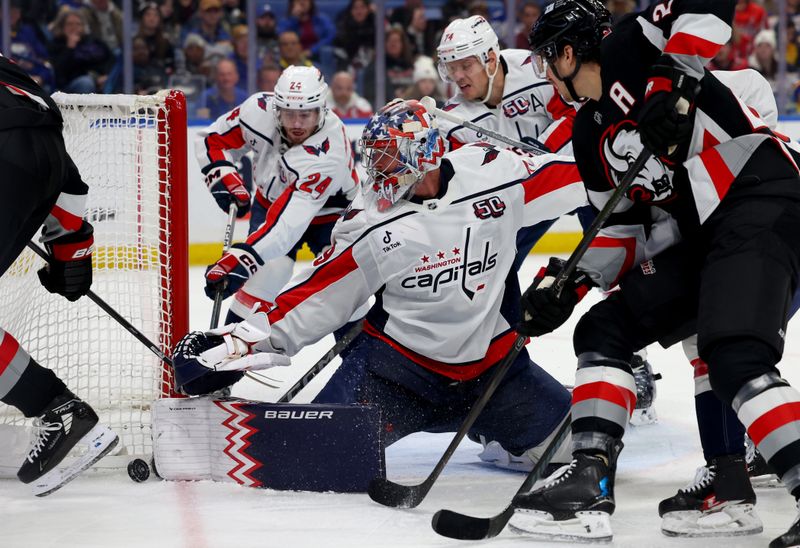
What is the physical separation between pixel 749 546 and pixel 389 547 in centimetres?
72

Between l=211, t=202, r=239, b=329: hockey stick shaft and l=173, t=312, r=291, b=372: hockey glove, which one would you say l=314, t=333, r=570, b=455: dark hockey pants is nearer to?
l=173, t=312, r=291, b=372: hockey glove

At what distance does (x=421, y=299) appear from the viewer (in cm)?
304

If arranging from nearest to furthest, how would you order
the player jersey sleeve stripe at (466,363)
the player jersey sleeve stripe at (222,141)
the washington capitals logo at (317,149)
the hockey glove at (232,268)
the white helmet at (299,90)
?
the player jersey sleeve stripe at (466,363) → the hockey glove at (232,268) → the white helmet at (299,90) → the washington capitals logo at (317,149) → the player jersey sleeve stripe at (222,141)

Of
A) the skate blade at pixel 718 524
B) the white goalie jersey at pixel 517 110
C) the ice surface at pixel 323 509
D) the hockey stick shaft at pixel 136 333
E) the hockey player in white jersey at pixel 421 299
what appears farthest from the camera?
the white goalie jersey at pixel 517 110

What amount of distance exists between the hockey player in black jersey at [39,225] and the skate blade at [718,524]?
1.29m

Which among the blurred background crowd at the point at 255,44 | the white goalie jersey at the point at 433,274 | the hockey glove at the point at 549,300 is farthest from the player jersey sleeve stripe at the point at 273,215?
the blurred background crowd at the point at 255,44

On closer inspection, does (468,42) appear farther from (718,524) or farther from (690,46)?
(718,524)

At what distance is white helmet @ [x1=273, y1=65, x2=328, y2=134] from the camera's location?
4.10 metres

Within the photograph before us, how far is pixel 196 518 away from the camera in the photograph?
2.84 metres

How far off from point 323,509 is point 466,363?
503 millimetres

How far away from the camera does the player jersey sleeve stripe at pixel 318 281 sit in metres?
3.00

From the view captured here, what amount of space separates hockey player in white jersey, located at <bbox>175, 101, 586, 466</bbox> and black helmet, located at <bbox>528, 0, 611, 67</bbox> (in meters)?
0.45

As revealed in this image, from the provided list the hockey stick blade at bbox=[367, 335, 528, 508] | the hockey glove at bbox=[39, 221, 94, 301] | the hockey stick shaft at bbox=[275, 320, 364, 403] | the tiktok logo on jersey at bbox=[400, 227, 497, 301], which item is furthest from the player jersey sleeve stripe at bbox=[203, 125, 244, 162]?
the hockey stick blade at bbox=[367, 335, 528, 508]

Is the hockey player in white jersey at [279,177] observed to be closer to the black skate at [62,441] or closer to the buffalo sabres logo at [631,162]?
the black skate at [62,441]
